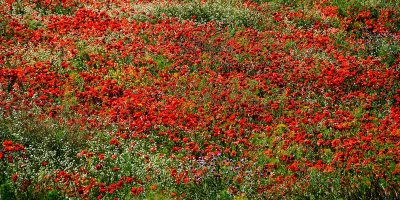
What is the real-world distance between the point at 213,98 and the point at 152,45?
11.4 ft

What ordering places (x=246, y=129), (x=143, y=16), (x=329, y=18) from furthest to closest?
(x=329, y=18)
(x=143, y=16)
(x=246, y=129)

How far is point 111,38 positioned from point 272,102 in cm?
516

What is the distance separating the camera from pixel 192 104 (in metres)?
9.98

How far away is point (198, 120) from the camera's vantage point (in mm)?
9578

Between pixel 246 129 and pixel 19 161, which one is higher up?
pixel 19 161

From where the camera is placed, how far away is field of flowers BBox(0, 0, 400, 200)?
7480 mm

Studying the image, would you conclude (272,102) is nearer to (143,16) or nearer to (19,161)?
(19,161)

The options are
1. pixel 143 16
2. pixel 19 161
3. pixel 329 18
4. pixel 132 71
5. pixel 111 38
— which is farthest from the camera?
pixel 329 18

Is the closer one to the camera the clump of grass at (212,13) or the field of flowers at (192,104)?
the field of flowers at (192,104)

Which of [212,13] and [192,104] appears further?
[212,13]

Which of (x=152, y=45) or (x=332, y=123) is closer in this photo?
(x=332, y=123)

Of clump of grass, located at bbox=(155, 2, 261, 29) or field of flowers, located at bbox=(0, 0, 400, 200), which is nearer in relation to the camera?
field of flowers, located at bbox=(0, 0, 400, 200)

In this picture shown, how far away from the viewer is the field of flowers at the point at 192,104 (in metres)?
7.48

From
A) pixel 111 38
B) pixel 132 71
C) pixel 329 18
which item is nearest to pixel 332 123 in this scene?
pixel 132 71
